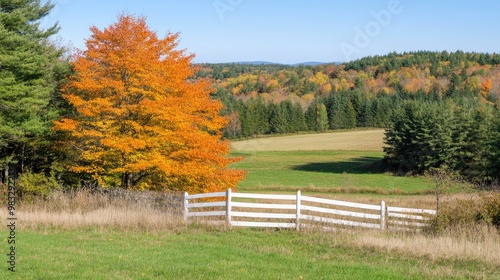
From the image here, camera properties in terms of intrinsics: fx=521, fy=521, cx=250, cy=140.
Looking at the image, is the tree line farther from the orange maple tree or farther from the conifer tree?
the conifer tree

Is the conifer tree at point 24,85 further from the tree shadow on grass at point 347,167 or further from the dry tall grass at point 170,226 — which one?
the tree shadow on grass at point 347,167

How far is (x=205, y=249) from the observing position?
34.8 feet

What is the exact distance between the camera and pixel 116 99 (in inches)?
941

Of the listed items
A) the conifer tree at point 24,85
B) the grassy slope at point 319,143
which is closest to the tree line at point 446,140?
the grassy slope at point 319,143

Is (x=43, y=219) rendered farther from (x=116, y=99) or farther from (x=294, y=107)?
(x=294, y=107)

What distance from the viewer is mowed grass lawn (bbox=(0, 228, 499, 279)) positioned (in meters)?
8.30

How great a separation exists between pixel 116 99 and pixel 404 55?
16295 cm

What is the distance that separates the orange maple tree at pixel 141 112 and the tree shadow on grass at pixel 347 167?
44981 mm

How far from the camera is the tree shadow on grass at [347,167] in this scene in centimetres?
6831

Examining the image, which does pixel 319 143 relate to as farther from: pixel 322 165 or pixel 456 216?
pixel 456 216

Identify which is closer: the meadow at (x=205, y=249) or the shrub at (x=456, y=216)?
the meadow at (x=205, y=249)

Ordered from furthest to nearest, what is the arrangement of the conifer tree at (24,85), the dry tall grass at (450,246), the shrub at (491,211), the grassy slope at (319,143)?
the grassy slope at (319,143) → the conifer tree at (24,85) → the shrub at (491,211) → the dry tall grass at (450,246)

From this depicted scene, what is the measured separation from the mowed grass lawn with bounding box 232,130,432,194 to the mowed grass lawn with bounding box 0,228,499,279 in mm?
37790

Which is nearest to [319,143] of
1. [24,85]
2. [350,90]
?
[350,90]
